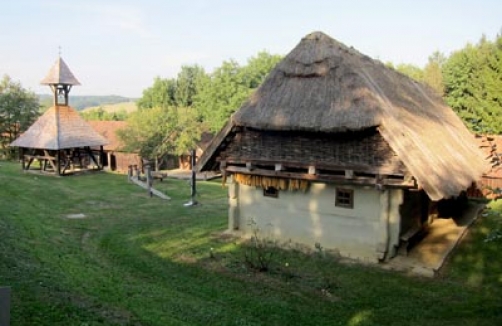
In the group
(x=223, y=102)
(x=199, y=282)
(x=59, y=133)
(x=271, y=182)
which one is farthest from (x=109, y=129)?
(x=199, y=282)

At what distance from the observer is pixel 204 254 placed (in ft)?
43.0

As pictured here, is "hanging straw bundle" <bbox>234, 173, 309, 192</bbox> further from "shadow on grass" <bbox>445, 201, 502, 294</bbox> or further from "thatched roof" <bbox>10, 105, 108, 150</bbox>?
"thatched roof" <bbox>10, 105, 108, 150</bbox>

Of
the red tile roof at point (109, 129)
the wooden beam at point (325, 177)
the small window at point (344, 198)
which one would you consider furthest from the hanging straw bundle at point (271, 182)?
the red tile roof at point (109, 129)

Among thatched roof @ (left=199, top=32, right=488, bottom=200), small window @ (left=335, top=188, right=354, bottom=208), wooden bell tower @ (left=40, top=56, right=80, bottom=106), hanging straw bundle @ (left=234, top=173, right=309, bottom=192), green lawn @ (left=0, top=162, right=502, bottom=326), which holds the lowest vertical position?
green lawn @ (left=0, top=162, right=502, bottom=326)

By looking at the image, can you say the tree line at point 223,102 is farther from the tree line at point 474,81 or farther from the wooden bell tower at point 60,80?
the wooden bell tower at point 60,80

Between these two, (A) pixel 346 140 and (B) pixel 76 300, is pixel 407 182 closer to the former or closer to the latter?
(A) pixel 346 140

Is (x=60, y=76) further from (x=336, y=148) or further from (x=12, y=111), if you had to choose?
(x=336, y=148)

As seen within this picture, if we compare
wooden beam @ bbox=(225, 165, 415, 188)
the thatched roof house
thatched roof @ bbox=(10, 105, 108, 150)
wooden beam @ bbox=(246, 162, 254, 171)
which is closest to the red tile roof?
thatched roof @ bbox=(10, 105, 108, 150)

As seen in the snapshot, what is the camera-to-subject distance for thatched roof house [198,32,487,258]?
1201cm

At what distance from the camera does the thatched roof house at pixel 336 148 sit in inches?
473

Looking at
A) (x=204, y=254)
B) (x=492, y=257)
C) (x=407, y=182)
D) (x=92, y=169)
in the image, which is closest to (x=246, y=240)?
(x=204, y=254)

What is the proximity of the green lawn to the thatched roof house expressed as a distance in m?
1.47

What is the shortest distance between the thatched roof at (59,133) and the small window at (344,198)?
74.8 feet

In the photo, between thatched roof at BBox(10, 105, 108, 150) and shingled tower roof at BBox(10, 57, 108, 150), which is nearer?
thatched roof at BBox(10, 105, 108, 150)
